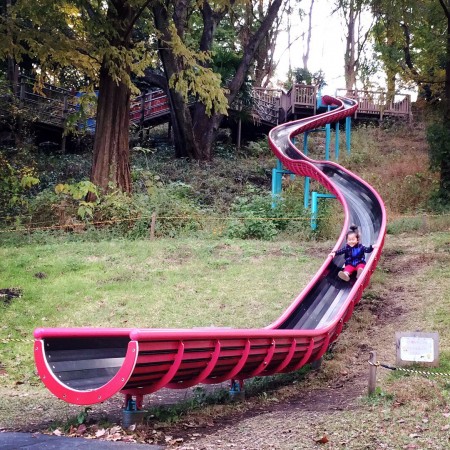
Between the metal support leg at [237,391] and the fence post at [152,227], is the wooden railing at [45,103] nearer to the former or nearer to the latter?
the fence post at [152,227]

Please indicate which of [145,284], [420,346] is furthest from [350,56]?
[420,346]

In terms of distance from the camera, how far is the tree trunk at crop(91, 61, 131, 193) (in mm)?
19642

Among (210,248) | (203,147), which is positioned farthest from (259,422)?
(203,147)

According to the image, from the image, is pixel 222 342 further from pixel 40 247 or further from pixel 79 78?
pixel 79 78

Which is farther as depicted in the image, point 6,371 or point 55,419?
point 6,371

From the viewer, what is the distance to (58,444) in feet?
18.3

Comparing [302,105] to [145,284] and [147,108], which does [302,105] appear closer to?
[147,108]

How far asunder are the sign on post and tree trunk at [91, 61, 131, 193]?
12965 mm

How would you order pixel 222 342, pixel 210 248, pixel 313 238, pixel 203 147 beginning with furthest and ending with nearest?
pixel 203 147 < pixel 313 238 < pixel 210 248 < pixel 222 342

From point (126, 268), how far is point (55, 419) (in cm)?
740

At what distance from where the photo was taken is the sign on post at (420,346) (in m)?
8.00

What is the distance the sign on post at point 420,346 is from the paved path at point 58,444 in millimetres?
3747

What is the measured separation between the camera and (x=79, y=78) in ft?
106

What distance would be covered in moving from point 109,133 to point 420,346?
13.7m
